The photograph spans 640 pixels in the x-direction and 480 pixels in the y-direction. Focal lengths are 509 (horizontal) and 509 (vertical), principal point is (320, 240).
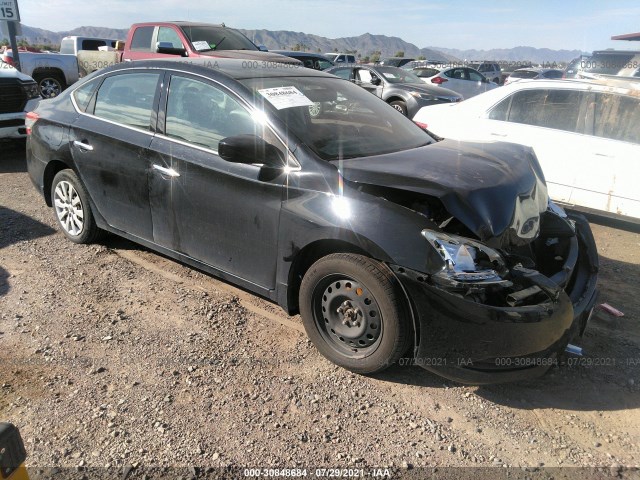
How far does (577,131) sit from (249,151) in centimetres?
427

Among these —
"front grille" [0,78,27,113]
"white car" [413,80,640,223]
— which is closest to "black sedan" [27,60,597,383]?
"white car" [413,80,640,223]

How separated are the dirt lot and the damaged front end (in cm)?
32

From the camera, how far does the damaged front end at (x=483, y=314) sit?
8.22 ft

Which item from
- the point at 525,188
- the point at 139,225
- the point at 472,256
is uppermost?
the point at 525,188

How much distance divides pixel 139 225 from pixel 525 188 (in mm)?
2768

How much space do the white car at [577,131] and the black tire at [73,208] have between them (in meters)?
4.25

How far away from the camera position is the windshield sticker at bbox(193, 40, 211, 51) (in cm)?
991

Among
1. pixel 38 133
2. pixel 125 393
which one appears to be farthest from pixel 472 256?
pixel 38 133

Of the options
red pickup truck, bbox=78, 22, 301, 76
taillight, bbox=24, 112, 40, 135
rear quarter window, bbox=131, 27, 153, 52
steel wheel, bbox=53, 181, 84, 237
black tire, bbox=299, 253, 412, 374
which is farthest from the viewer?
rear quarter window, bbox=131, 27, 153, 52

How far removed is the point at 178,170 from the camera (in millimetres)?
3494

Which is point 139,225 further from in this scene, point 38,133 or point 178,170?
point 38,133

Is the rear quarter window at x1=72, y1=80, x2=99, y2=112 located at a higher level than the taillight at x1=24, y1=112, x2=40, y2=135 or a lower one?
higher

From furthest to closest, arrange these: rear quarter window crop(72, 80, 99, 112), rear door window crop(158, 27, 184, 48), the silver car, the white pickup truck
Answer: the silver car, the white pickup truck, rear door window crop(158, 27, 184, 48), rear quarter window crop(72, 80, 99, 112)

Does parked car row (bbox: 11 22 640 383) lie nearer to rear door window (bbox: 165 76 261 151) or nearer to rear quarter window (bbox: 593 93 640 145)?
rear door window (bbox: 165 76 261 151)
